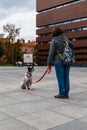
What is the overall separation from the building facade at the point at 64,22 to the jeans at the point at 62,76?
50.4 meters

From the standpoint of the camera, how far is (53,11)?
66.8 m

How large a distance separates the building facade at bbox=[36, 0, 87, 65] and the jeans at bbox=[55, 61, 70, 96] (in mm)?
50388

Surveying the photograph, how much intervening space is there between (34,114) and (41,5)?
224 ft

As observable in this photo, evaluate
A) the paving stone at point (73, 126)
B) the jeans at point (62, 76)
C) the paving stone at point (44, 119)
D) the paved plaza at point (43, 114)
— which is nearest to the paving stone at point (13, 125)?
the paved plaza at point (43, 114)

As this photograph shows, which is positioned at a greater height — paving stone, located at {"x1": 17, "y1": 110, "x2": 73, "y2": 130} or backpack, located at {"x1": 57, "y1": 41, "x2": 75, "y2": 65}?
backpack, located at {"x1": 57, "y1": 41, "x2": 75, "y2": 65}

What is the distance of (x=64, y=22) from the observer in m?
64.2

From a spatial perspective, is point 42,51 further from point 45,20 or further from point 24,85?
point 24,85

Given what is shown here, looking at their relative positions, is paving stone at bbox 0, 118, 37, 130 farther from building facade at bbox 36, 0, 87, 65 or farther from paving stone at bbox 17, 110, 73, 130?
building facade at bbox 36, 0, 87, 65

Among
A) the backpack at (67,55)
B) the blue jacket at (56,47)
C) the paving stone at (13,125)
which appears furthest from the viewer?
the blue jacket at (56,47)

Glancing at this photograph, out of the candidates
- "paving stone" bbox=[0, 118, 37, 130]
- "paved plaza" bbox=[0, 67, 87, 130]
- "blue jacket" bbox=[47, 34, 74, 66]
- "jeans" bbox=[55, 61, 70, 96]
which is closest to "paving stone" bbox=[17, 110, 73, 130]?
"paved plaza" bbox=[0, 67, 87, 130]

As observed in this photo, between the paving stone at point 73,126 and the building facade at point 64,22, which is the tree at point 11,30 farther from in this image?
the paving stone at point 73,126

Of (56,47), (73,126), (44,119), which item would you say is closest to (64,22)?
(56,47)

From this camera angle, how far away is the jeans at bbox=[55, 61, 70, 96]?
669 centimetres

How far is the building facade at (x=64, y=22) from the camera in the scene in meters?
→ 58.5
